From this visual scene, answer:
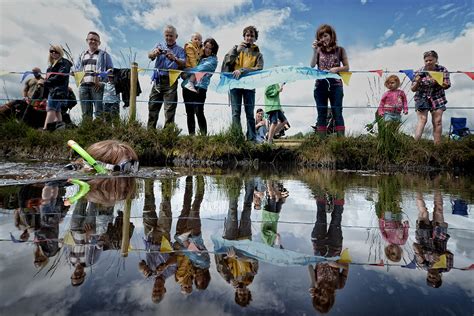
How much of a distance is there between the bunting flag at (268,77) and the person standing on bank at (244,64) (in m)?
0.13

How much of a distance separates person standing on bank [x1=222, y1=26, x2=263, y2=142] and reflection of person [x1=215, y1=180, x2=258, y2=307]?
519 centimetres

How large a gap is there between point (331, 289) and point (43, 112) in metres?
8.79

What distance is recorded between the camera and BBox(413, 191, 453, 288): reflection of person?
4.14ft

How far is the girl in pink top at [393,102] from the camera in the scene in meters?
7.30

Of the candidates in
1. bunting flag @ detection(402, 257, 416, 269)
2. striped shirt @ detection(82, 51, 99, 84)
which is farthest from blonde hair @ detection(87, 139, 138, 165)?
bunting flag @ detection(402, 257, 416, 269)

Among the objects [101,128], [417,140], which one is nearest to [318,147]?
[417,140]

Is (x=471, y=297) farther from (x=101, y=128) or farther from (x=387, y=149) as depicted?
(x=101, y=128)

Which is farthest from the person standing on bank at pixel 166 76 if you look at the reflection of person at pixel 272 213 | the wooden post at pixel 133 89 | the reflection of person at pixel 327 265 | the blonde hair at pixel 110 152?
the reflection of person at pixel 327 265

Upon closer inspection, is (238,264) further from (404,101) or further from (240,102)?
(404,101)

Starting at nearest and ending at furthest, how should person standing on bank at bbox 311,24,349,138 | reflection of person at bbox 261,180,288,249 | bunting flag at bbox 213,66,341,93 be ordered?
reflection of person at bbox 261,180,288,249
person standing on bank at bbox 311,24,349,138
bunting flag at bbox 213,66,341,93

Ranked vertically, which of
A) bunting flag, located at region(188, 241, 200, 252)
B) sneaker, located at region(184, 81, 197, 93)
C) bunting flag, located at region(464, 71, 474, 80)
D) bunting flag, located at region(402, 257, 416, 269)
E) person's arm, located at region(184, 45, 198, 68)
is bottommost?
bunting flag, located at region(402, 257, 416, 269)

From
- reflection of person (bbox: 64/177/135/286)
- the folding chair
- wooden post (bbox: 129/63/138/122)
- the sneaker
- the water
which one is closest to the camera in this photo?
the water

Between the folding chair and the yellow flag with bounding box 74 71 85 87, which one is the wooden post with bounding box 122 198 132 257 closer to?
the yellow flag with bounding box 74 71 85 87

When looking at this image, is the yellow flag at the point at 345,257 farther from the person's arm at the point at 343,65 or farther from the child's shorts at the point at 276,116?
the child's shorts at the point at 276,116
